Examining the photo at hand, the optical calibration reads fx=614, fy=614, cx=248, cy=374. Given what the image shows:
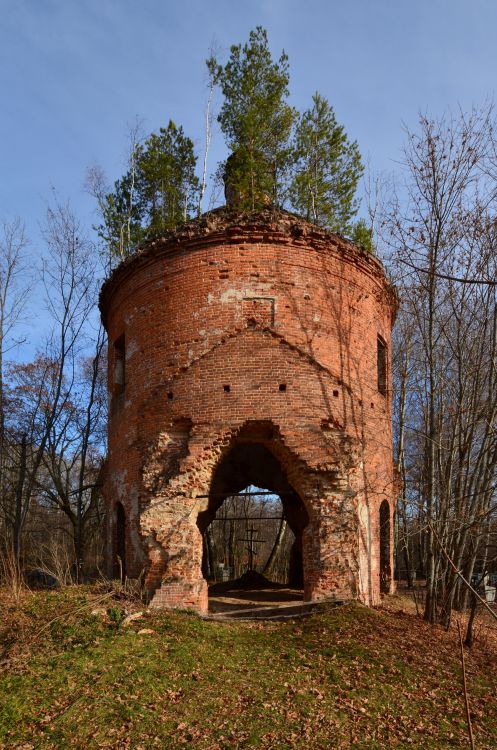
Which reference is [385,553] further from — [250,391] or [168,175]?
[168,175]

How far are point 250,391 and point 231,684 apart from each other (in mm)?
4688

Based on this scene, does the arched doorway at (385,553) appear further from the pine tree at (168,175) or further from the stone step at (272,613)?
the pine tree at (168,175)

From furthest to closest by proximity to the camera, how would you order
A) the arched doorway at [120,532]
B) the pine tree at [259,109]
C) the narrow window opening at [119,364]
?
the pine tree at [259,109]
the narrow window opening at [119,364]
the arched doorway at [120,532]

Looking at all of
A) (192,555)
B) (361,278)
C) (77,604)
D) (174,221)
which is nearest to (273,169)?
(174,221)

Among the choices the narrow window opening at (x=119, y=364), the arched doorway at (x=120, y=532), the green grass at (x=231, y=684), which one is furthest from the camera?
the narrow window opening at (x=119, y=364)

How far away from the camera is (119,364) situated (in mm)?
13133

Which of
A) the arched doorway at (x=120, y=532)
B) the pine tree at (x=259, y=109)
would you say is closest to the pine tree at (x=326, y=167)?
the pine tree at (x=259, y=109)

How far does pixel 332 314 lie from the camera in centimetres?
1123

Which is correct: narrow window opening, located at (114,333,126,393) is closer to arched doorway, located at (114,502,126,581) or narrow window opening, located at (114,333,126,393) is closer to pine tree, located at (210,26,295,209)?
arched doorway, located at (114,502,126,581)

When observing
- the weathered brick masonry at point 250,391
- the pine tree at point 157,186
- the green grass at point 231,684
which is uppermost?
the pine tree at point 157,186

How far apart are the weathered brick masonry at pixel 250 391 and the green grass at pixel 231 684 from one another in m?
1.23

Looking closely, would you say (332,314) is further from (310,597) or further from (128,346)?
(310,597)

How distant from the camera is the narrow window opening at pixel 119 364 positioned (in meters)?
12.9

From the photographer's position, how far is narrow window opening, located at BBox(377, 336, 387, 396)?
1314cm
